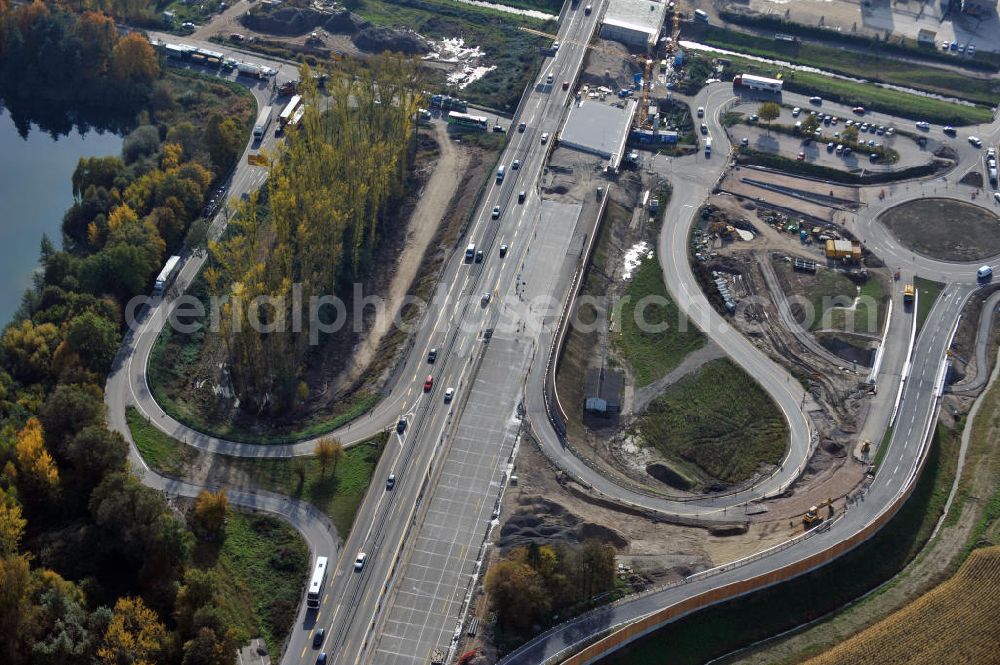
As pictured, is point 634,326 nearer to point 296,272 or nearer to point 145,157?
point 296,272

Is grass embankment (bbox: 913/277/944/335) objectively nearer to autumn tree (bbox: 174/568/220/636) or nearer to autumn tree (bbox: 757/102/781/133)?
autumn tree (bbox: 757/102/781/133)

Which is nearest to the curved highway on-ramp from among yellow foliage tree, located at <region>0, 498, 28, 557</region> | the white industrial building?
the white industrial building

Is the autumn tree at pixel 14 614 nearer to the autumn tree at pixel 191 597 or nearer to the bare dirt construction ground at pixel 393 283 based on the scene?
the autumn tree at pixel 191 597

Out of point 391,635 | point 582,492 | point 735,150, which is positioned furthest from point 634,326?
point 391,635

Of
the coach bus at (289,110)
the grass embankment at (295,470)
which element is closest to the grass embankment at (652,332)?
the grass embankment at (295,470)

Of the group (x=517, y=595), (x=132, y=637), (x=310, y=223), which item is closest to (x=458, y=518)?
(x=517, y=595)

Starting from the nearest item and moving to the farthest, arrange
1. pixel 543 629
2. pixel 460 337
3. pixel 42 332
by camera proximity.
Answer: pixel 543 629 → pixel 42 332 → pixel 460 337
